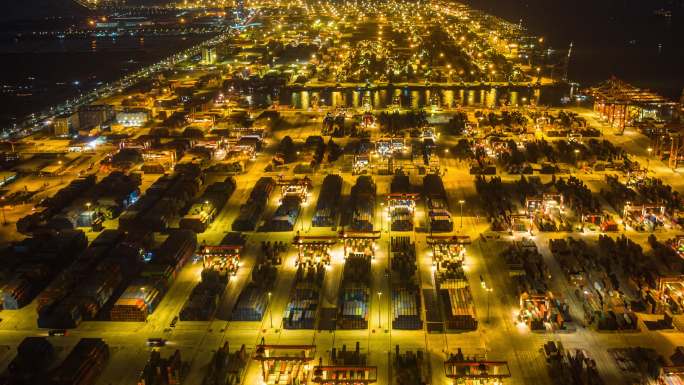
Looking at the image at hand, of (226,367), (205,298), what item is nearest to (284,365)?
(226,367)

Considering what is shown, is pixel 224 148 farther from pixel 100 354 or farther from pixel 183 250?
pixel 100 354

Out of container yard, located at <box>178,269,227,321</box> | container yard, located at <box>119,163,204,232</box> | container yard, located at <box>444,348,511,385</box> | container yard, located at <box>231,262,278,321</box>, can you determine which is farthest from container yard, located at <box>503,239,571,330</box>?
container yard, located at <box>119,163,204,232</box>

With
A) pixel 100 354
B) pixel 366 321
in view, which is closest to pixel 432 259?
pixel 366 321

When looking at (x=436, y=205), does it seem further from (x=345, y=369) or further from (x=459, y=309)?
(x=345, y=369)

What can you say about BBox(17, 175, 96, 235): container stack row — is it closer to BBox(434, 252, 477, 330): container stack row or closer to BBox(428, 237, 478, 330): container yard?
BBox(428, 237, 478, 330): container yard

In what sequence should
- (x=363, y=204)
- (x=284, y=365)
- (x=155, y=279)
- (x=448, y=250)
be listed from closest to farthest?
(x=284, y=365) < (x=155, y=279) < (x=448, y=250) < (x=363, y=204)

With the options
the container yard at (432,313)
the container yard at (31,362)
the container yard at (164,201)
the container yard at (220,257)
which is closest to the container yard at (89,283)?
the container yard at (31,362)

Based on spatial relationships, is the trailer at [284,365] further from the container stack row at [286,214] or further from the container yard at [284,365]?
the container stack row at [286,214]
